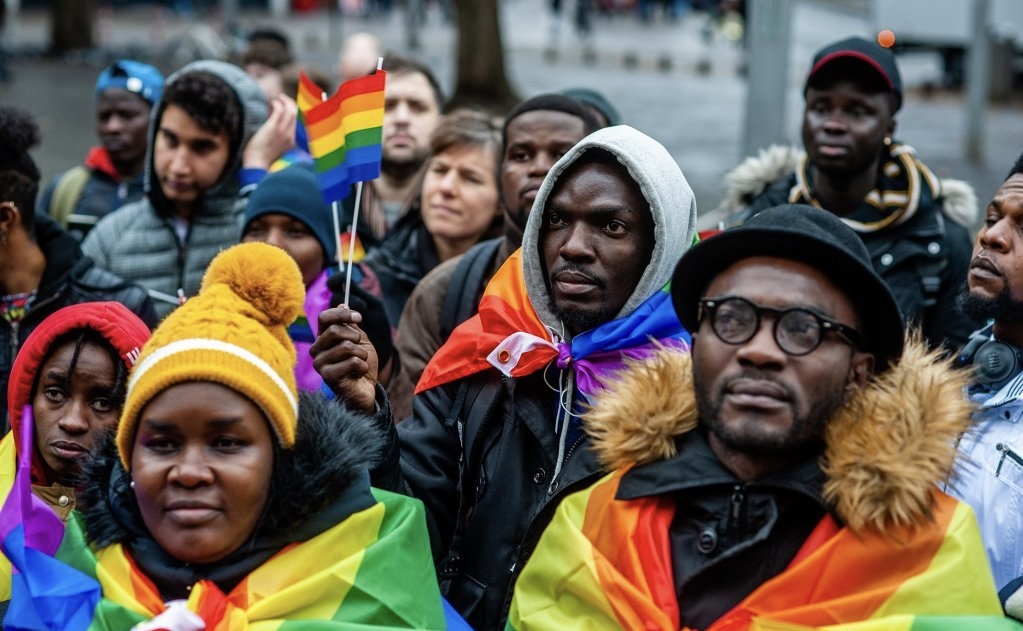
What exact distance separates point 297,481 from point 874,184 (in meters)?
3.41

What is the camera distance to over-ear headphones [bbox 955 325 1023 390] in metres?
4.09

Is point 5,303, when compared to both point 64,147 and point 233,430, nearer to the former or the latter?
point 233,430

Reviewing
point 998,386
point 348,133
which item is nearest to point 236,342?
point 348,133

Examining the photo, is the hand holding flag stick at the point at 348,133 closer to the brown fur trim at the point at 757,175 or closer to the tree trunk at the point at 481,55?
the brown fur trim at the point at 757,175

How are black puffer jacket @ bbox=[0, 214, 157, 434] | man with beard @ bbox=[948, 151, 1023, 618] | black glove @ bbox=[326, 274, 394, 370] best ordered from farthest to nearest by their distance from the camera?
black puffer jacket @ bbox=[0, 214, 157, 434] < black glove @ bbox=[326, 274, 394, 370] < man with beard @ bbox=[948, 151, 1023, 618]

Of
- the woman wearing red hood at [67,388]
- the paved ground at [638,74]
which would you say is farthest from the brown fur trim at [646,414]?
the paved ground at [638,74]

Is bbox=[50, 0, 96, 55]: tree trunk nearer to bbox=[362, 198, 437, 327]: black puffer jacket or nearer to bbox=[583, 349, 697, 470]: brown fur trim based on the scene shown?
bbox=[362, 198, 437, 327]: black puffer jacket

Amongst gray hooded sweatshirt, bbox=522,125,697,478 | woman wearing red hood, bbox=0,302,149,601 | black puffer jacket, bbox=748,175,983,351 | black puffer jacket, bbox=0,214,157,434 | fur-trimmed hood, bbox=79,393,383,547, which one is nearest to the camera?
fur-trimmed hood, bbox=79,393,383,547

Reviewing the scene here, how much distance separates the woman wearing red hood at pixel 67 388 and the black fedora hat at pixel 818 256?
181 centimetres

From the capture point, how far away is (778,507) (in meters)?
3.16

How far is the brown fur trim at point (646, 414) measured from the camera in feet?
10.8

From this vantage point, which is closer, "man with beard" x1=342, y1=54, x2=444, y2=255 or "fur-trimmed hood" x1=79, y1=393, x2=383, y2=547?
"fur-trimmed hood" x1=79, y1=393, x2=383, y2=547

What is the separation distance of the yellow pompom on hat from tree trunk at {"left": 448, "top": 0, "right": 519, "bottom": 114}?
15.4 m

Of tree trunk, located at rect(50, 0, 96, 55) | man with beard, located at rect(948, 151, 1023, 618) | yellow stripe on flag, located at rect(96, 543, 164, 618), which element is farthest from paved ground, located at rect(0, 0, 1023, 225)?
yellow stripe on flag, located at rect(96, 543, 164, 618)
